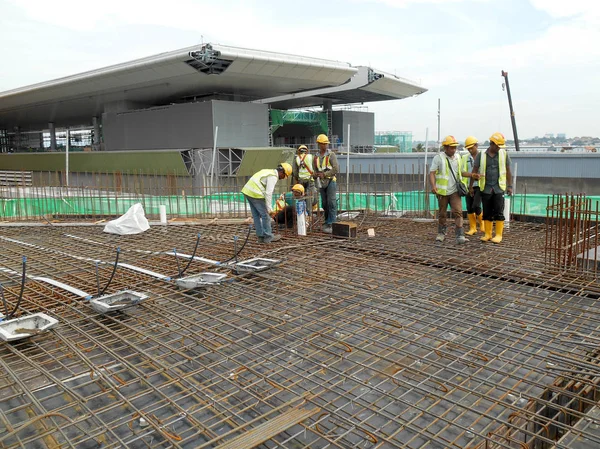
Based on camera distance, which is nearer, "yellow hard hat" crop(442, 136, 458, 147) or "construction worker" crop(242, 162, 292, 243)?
"yellow hard hat" crop(442, 136, 458, 147)

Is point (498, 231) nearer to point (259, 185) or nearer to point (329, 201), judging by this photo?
point (329, 201)

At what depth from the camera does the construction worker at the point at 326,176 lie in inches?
315

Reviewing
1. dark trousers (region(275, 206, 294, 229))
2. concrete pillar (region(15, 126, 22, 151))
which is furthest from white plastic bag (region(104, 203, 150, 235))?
concrete pillar (region(15, 126, 22, 151))

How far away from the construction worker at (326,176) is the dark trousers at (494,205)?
7.88 ft

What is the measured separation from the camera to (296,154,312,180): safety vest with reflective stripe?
8.22m

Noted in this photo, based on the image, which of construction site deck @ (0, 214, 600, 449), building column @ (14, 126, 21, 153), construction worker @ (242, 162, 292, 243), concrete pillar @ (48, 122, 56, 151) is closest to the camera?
construction site deck @ (0, 214, 600, 449)

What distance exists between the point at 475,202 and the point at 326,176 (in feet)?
7.90

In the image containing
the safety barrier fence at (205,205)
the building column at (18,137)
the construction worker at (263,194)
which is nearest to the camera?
the construction worker at (263,194)

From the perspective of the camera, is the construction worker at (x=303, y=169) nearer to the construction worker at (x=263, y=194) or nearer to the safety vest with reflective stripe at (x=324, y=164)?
the safety vest with reflective stripe at (x=324, y=164)

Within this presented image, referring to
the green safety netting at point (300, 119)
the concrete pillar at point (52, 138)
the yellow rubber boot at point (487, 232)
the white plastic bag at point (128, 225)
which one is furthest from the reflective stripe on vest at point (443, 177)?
the concrete pillar at point (52, 138)

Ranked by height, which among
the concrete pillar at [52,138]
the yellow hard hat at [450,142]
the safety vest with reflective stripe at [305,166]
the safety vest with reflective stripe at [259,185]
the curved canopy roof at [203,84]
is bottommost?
the safety vest with reflective stripe at [259,185]

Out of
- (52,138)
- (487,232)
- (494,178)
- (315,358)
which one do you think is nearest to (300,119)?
(52,138)

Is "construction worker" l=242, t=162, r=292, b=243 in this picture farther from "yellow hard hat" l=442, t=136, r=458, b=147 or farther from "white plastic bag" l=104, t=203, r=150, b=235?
"white plastic bag" l=104, t=203, r=150, b=235

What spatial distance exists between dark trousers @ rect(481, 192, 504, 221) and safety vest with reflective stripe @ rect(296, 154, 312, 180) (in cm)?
282
